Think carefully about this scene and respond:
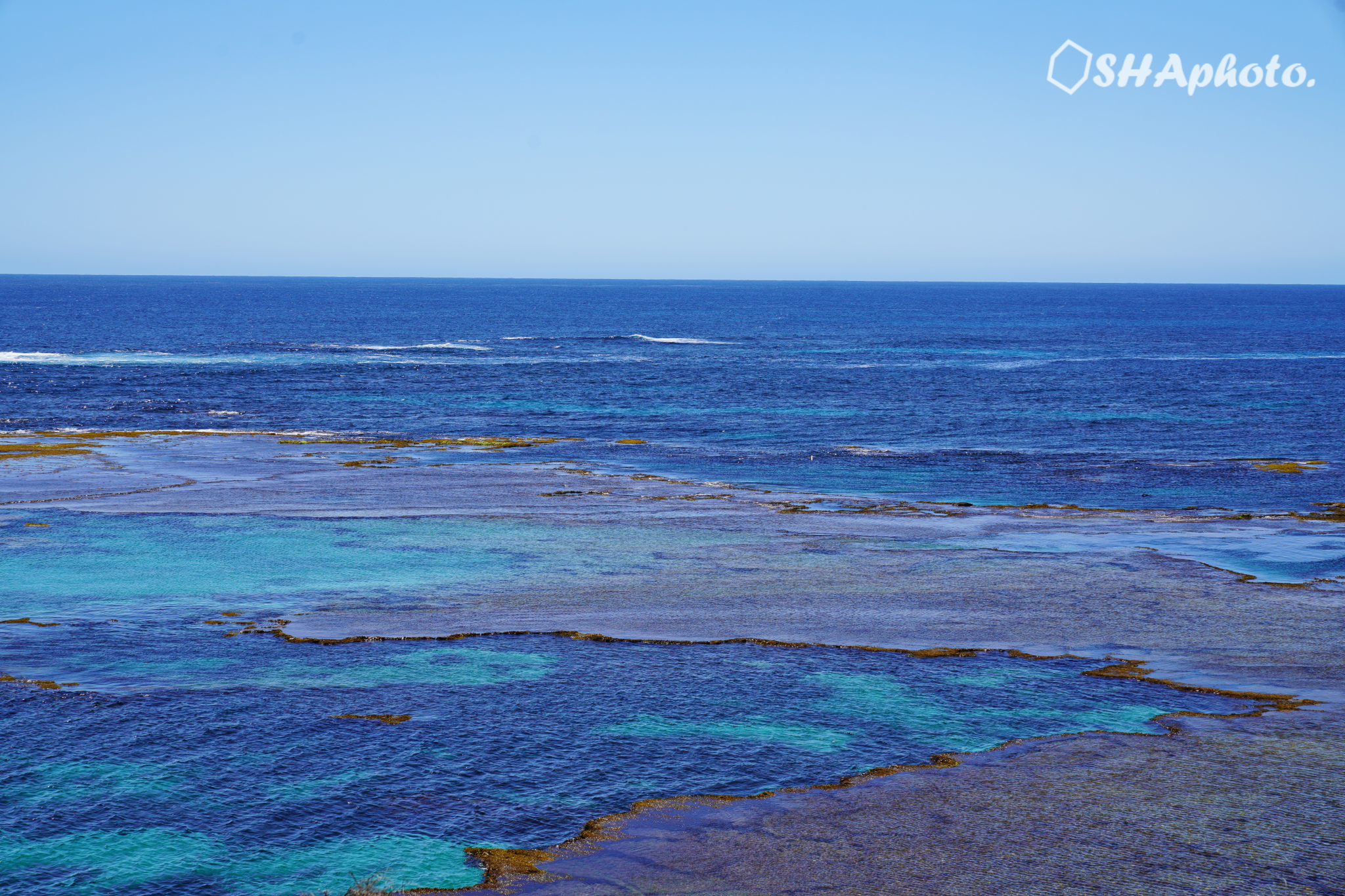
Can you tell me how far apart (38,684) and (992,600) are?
742 inches

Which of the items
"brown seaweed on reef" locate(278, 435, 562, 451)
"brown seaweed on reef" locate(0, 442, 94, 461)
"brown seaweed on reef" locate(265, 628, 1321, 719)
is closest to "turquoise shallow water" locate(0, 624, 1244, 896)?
"brown seaweed on reef" locate(265, 628, 1321, 719)

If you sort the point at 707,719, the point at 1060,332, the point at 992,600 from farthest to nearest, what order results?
the point at 1060,332 → the point at 992,600 → the point at 707,719

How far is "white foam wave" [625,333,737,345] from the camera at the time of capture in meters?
127

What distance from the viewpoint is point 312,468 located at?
45.4 meters

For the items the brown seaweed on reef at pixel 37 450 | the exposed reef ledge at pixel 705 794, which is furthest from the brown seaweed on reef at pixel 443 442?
the exposed reef ledge at pixel 705 794

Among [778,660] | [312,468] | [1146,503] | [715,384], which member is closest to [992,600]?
[778,660]

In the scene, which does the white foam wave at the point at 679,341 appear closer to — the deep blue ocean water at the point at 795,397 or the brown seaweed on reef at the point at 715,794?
the deep blue ocean water at the point at 795,397

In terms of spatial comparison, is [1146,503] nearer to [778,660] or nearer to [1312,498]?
[1312,498]

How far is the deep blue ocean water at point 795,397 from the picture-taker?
→ 46.6 m

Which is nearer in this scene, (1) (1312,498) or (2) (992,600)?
(2) (992,600)

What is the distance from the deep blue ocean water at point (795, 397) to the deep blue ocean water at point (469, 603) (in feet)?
1.51

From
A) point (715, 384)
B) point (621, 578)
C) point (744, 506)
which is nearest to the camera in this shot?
point (621, 578)

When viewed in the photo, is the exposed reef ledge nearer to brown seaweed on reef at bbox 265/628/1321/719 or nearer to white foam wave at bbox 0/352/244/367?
brown seaweed on reef at bbox 265/628/1321/719

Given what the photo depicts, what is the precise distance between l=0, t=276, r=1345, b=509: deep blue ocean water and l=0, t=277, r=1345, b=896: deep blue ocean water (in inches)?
18.1
